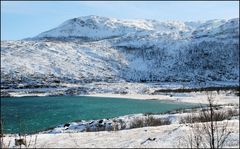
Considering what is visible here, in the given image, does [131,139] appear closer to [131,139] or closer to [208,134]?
[131,139]

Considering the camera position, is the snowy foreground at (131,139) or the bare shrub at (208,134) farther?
the snowy foreground at (131,139)

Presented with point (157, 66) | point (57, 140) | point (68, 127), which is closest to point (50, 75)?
point (157, 66)

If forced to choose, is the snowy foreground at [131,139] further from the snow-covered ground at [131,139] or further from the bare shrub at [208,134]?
the bare shrub at [208,134]

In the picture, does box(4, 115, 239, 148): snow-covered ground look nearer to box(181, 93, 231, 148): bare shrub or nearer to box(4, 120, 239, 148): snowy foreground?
box(4, 120, 239, 148): snowy foreground

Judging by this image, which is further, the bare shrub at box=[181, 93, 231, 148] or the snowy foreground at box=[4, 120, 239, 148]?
the snowy foreground at box=[4, 120, 239, 148]

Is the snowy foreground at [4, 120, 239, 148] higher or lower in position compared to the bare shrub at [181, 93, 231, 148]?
lower

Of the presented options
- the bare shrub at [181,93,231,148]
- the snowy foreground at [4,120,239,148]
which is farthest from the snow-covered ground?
the bare shrub at [181,93,231,148]

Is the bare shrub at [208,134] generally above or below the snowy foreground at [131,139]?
above

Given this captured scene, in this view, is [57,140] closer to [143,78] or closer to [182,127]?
[182,127]

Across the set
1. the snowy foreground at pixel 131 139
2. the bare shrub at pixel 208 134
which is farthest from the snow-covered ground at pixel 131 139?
the bare shrub at pixel 208 134

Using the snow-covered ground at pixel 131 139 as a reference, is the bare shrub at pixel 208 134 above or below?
above

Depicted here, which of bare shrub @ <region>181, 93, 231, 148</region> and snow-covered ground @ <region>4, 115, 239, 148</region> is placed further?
snow-covered ground @ <region>4, 115, 239, 148</region>

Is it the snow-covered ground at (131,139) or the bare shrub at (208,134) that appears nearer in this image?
the bare shrub at (208,134)

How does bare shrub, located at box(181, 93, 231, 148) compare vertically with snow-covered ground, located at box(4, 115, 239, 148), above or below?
above
